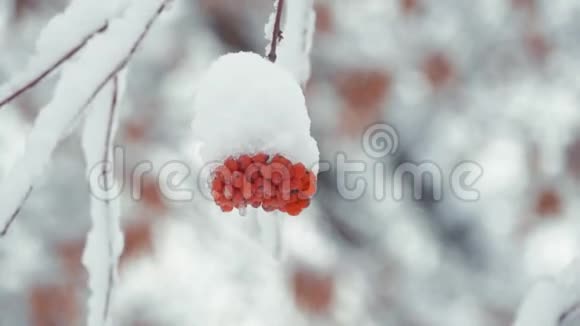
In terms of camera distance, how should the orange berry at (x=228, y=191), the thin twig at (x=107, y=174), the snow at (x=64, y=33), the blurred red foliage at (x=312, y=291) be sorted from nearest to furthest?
1. the orange berry at (x=228, y=191)
2. the snow at (x=64, y=33)
3. the thin twig at (x=107, y=174)
4. the blurred red foliage at (x=312, y=291)

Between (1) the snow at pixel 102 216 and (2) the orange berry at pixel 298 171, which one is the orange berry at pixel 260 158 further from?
(1) the snow at pixel 102 216

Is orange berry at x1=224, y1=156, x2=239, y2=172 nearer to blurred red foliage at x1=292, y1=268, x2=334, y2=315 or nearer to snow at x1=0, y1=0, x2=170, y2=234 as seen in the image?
snow at x1=0, y1=0, x2=170, y2=234

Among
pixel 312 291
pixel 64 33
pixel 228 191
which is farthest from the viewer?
pixel 312 291

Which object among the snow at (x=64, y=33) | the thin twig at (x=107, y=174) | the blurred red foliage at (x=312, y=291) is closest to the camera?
the snow at (x=64, y=33)

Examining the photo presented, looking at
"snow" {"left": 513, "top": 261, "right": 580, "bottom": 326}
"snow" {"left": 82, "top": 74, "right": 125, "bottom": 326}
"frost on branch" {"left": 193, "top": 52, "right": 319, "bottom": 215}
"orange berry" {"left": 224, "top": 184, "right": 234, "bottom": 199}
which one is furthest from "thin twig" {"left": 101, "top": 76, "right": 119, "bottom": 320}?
"snow" {"left": 513, "top": 261, "right": 580, "bottom": 326}

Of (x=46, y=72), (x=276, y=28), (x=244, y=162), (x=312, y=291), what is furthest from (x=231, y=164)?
(x=312, y=291)

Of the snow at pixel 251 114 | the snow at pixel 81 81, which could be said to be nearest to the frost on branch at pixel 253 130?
the snow at pixel 251 114

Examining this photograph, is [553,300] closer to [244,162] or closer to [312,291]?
[244,162]
